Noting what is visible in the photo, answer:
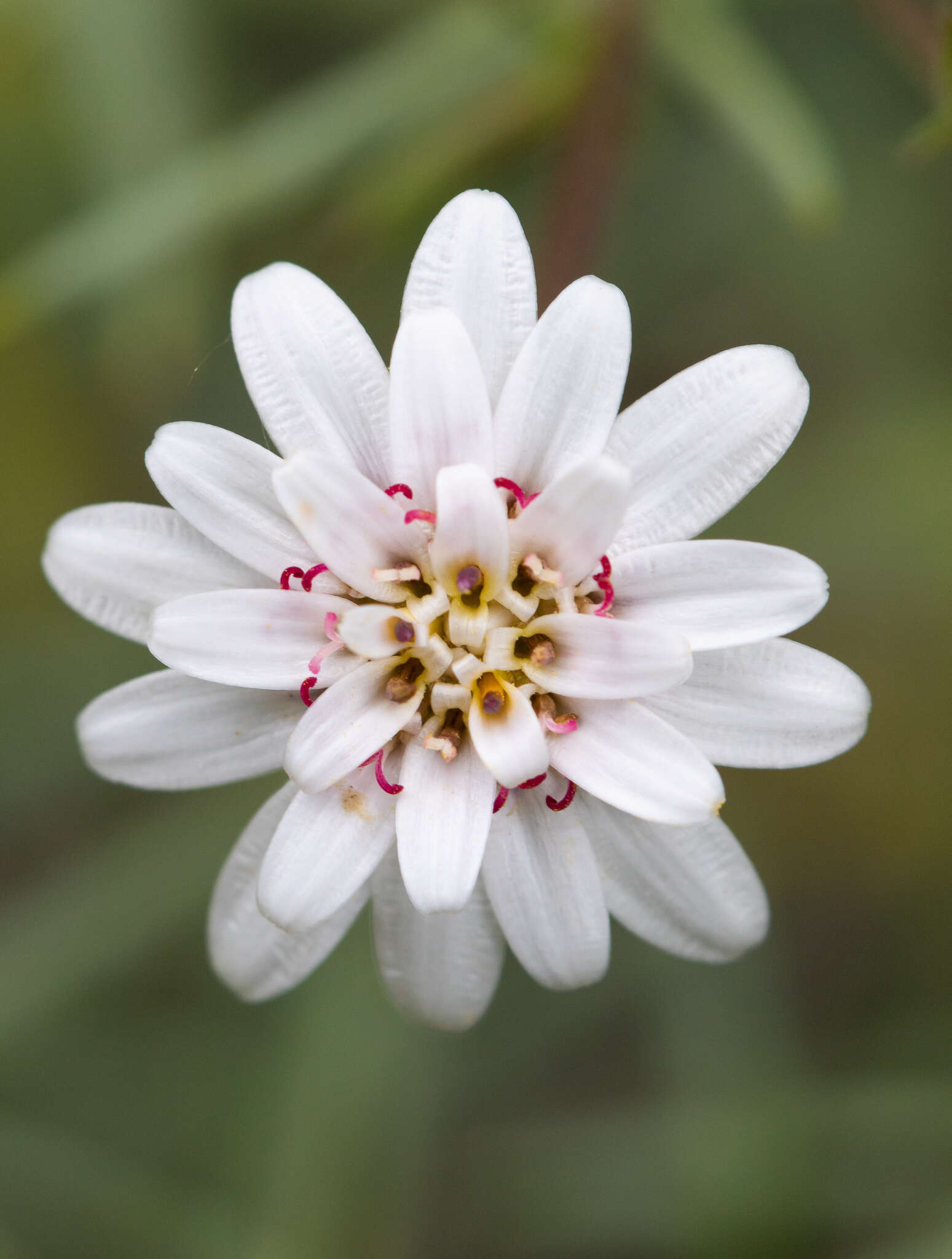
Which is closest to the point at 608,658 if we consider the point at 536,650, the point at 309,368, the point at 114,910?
the point at 536,650

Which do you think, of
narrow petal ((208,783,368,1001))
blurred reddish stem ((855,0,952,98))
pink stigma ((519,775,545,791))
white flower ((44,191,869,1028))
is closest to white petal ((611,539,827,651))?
white flower ((44,191,869,1028))

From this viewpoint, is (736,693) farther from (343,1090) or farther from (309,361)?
(343,1090)

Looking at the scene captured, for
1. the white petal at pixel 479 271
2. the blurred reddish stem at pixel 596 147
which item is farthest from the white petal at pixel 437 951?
the blurred reddish stem at pixel 596 147

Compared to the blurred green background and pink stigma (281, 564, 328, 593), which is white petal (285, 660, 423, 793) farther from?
the blurred green background

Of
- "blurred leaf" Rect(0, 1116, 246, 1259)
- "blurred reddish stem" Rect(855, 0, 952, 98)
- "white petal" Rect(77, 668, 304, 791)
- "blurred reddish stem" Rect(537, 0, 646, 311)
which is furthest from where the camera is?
"blurred leaf" Rect(0, 1116, 246, 1259)

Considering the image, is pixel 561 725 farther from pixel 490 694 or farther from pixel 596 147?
pixel 596 147

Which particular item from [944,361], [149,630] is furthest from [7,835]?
[944,361]

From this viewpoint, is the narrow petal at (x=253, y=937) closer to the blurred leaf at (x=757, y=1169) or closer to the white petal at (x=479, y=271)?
the white petal at (x=479, y=271)
